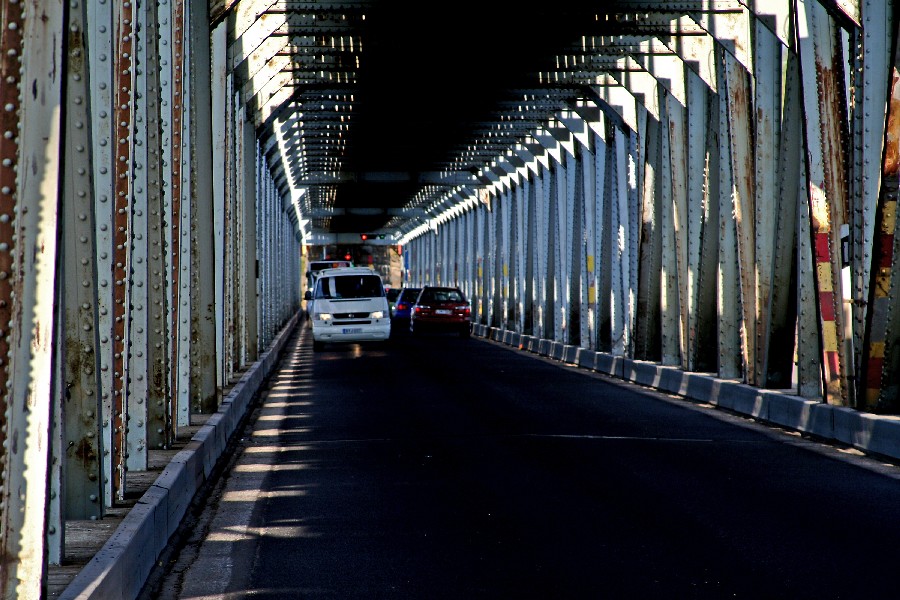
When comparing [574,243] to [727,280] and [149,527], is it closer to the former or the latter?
[727,280]

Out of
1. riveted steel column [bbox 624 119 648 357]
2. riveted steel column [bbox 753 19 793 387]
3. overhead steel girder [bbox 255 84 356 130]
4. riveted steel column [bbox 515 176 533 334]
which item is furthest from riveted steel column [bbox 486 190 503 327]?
riveted steel column [bbox 753 19 793 387]

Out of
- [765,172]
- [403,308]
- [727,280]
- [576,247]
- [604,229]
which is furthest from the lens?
[403,308]

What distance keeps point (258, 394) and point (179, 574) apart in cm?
1346

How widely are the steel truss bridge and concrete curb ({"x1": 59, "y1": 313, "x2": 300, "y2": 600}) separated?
24 centimetres

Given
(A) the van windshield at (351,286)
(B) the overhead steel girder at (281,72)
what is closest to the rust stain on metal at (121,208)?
(B) the overhead steel girder at (281,72)

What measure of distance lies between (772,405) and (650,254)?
26.6 feet

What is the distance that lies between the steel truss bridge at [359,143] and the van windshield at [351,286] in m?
2.01

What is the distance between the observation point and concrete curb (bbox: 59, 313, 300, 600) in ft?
18.6

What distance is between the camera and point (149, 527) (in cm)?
Answer: 727

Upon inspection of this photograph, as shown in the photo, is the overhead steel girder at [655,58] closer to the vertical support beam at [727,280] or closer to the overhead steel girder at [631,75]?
the overhead steel girder at [631,75]

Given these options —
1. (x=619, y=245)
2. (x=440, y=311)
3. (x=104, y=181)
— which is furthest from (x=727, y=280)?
(x=440, y=311)

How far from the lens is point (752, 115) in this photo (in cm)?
1752

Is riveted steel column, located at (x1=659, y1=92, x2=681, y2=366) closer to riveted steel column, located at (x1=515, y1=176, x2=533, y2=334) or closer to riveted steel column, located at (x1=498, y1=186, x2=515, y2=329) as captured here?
riveted steel column, located at (x1=515, y1=176, x2=533, y2=334)

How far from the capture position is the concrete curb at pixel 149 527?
5664 millimetres
